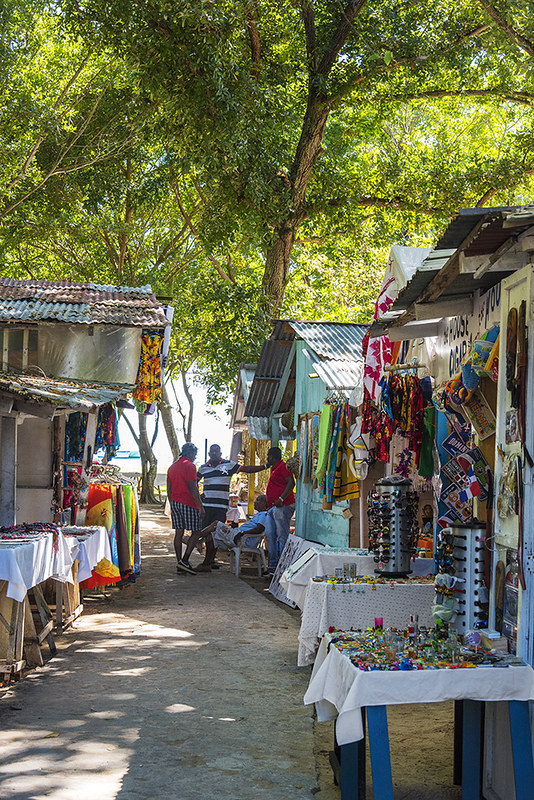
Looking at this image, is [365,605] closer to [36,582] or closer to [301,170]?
[36,582]

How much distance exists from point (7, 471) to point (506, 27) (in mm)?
9489

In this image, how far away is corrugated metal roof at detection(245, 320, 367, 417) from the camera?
462 inches

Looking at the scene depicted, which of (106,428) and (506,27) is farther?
(106,428)

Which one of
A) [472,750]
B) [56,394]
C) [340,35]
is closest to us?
[472,750]

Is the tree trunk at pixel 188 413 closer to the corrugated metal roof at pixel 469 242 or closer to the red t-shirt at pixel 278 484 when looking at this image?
the red t-shirt at pixel 278 484

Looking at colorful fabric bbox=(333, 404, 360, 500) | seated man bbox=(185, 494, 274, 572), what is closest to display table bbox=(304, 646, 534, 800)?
colorful fabric bbox=(333, 404, 360, 500)

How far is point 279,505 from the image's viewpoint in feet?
44.3

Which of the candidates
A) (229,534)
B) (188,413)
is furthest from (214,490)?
(188,413)

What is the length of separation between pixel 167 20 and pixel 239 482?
1555cm

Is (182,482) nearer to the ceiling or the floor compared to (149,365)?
nearer to the floor

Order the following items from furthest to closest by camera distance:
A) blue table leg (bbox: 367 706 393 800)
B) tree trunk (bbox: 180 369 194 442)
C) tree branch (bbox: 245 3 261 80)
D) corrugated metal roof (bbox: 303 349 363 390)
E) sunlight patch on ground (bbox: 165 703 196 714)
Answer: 1. tree trunk (bbox: 180 369 194 442)
2. tree branch (bbox: 245 3 261 80)
3. corrugated metal roof (bbox: 303 349 363 390)
4. sunlight patch on ground (bbox: 165 703 196 714)
5. blue table leg (bbox: 367 706 393 800)

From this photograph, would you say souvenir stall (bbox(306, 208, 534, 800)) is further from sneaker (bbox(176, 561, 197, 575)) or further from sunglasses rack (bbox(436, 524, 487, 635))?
sneaker (bbox(176, 561, 197, 575))

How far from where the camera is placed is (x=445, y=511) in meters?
6.59

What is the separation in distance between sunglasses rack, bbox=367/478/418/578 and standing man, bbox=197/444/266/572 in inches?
276
